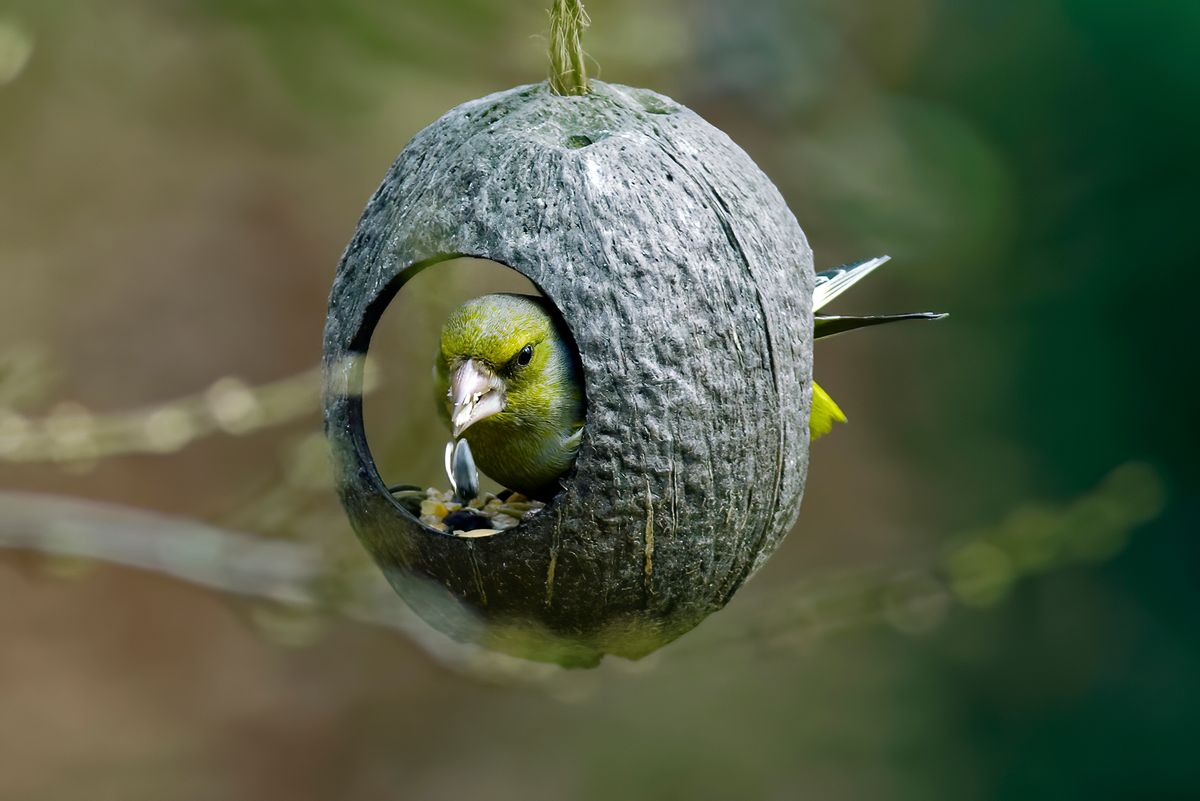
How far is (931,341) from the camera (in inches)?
177

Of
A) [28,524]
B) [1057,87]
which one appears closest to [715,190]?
[28,524]

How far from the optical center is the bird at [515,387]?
192 cm

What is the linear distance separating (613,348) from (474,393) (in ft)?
0.73

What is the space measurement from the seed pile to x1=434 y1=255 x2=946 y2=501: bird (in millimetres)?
69

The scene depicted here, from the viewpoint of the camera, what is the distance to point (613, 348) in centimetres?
186

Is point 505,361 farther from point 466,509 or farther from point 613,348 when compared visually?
point 466,509

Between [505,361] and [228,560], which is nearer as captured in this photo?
[505,361]

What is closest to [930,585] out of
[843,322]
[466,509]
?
[843,322]

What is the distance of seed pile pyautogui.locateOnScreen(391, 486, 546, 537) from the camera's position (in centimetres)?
208

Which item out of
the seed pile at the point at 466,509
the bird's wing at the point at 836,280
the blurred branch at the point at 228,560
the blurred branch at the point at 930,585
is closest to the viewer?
the seed pile at the point at 466,509

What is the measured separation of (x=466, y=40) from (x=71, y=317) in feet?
11.4

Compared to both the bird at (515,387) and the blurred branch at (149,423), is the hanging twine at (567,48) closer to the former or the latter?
the bird at (515,387)

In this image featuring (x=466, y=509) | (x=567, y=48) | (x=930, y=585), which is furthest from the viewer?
(x=930, y=585)

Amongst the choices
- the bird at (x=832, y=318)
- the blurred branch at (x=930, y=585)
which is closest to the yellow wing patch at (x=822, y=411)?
the bird at (x=832, y=318)
